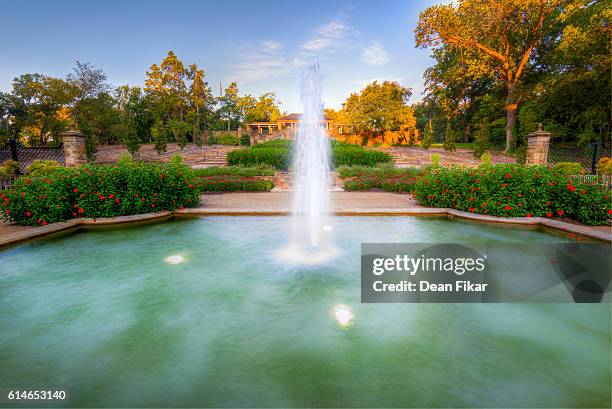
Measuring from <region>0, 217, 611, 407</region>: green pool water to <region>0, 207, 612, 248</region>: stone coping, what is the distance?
3.41 ft

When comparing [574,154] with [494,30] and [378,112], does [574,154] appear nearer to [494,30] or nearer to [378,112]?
[494,30]

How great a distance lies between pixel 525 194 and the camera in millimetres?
8086

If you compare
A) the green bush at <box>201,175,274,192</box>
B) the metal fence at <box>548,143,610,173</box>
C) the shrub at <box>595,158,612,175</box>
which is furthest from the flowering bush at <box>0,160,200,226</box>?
the metal fence at <box>548,143,610,173</box>

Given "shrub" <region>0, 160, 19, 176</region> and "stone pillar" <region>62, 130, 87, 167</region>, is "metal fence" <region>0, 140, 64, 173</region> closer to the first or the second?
"shrub" <region>0, 160, 19, 176</region>

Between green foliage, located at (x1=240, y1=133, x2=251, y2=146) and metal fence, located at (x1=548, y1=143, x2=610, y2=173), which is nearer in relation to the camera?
metal fence, located at (x1=548, y1=143, x2=610, y2=173)

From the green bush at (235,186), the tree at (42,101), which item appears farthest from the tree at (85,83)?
the green bush at (235,186)

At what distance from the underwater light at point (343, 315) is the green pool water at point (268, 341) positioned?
0.07 m

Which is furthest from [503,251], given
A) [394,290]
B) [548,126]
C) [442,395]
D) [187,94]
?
[187,94]

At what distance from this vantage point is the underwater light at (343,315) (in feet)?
13.1

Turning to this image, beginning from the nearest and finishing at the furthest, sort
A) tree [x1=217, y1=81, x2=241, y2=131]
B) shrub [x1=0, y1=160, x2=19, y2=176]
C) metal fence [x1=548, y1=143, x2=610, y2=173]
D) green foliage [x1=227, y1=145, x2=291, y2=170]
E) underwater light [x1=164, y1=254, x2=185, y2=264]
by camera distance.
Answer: underwater light [x1=164, y1=254, x2=185, y2=264] → shrub [x1=0, y1=160, x2=19, y2=176] → green foliage [x1=227, y1=145, x2=291, y2=170] → metal fence [x1=548, y1=143, x2=610, y2=173] → tree [x1=217, y1=81, x2=241, y2=131]

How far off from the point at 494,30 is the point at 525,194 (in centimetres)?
2231

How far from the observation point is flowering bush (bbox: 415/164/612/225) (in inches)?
295

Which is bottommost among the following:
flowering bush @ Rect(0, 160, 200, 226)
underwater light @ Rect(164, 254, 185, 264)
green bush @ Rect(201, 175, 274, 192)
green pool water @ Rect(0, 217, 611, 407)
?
green pool water @ Rect(0, 217, 611, 407)

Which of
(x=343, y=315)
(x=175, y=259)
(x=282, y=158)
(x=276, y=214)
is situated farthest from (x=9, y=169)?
(x=343, y=315)
